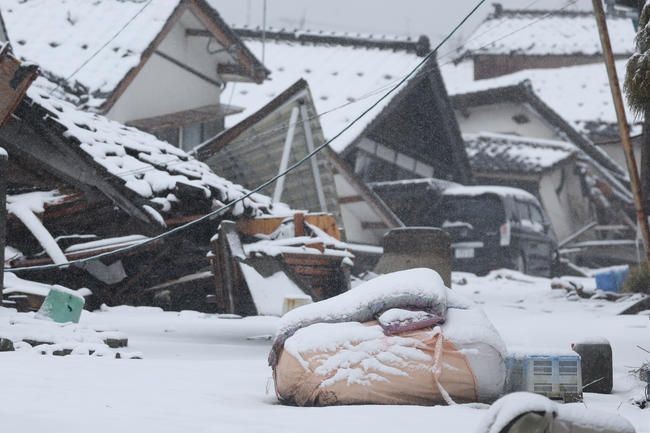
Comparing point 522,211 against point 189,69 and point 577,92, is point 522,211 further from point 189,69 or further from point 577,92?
point 577,92

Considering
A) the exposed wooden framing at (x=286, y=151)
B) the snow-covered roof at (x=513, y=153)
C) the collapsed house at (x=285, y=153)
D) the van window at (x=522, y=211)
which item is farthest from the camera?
the snow-covered roof at (x=513, y=153)

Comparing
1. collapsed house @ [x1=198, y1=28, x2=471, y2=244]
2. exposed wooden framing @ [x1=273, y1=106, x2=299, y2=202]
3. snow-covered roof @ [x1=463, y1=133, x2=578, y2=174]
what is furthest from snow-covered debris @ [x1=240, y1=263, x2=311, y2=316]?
snow-covered roof @ [x1=463, y1=133, x2=578, y2=174]

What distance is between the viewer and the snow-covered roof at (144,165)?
1098 cm

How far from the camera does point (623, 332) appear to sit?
8.74 metres

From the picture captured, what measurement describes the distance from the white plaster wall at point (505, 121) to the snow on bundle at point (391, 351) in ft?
80.4

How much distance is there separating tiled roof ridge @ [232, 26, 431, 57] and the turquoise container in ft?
50.0

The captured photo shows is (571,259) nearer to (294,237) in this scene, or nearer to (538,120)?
(538,120)

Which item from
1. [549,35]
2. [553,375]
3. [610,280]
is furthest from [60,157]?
[549,35]

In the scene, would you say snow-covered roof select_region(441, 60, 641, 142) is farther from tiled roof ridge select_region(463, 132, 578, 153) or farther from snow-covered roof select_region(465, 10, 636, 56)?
snow-covered roof select_region(465, 10, 636, 56)

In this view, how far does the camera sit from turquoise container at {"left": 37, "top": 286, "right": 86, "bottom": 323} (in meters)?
8.34

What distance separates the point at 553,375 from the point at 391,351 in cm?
100

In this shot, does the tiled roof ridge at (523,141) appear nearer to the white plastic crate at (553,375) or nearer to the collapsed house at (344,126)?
the collapsed house at (344,126)

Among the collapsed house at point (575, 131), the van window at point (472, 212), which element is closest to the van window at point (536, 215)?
the van window at point (472, 212)

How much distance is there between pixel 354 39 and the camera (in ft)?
76.9
